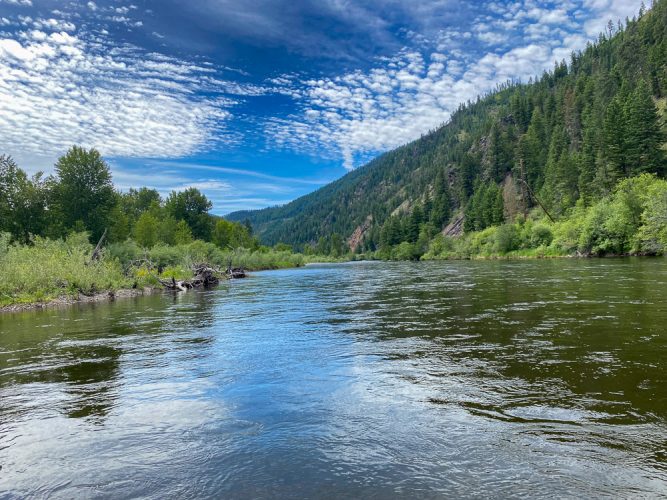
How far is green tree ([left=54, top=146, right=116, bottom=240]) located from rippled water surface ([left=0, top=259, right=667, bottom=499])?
4923cm

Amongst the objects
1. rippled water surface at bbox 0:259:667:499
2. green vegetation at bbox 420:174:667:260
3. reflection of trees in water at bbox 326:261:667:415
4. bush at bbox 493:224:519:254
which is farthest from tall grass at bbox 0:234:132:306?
bush at bbox 493:224:519:254

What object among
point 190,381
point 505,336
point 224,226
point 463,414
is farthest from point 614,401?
point 224,226

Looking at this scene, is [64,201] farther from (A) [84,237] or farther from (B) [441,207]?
Result: (B) [441,207]

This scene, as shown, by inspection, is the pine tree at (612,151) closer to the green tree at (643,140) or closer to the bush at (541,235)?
the green tree at (643,140)

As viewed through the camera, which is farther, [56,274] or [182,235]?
[182,235]

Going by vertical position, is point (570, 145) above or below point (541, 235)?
above

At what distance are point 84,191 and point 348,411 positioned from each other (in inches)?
2490

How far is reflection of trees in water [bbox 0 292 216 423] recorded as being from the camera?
29.1 ft

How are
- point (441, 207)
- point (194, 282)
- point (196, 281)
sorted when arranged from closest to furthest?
point (194, 282)
point (196, 281)
point (441, 207)

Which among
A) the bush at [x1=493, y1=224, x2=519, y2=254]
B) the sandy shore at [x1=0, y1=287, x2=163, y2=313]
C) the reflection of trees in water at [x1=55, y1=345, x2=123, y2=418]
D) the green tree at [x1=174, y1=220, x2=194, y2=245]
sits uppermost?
the green tree at [x1=174, y1=220, x2=194, y2=245]

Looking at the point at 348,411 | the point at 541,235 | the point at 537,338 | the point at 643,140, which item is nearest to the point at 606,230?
the point at 541,235

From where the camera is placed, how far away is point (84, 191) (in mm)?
58875

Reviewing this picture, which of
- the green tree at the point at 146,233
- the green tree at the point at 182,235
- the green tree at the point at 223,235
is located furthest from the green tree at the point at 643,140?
the green tree at the point at 223,235

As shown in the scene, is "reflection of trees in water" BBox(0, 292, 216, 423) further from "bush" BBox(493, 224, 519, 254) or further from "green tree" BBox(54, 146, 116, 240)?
"bush" BBox(493, 224, 519, 254)
